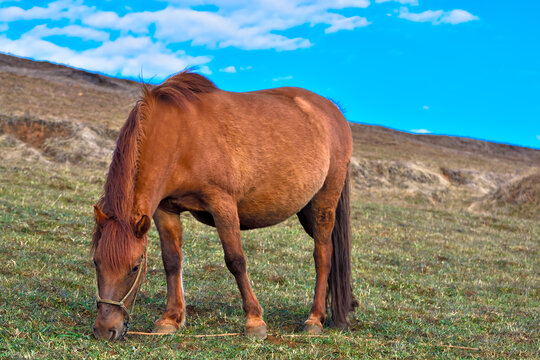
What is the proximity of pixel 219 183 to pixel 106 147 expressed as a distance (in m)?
18.0

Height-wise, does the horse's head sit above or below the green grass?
above

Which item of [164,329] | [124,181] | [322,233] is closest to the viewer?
[124,181]

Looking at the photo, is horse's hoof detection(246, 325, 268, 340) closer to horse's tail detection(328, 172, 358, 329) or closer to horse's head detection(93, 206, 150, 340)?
horse's head detection(93, 206, 150, 340)

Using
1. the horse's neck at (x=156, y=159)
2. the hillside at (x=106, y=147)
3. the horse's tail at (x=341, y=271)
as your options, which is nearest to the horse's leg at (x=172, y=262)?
the horse's neck at (x=156, y=159)

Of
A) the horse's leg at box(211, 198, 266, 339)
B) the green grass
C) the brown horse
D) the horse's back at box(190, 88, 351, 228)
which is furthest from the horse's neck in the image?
the green grass

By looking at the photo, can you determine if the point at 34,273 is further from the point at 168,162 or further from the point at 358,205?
the point at 358,205

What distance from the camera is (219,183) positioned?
188 inches

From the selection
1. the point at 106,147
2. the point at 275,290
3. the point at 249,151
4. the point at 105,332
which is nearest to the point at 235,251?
the point at 249,151

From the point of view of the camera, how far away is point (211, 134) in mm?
4871

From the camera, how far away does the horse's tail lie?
5922 millimetres

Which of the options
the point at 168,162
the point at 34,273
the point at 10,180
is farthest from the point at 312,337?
the point at 10,180

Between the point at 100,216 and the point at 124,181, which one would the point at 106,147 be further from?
the point at 100,216

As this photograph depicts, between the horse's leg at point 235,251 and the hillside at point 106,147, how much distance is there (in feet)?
51.6

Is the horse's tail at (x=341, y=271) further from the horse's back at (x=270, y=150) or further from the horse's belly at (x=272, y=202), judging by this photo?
the horse's belly at (x=272, y=202)
